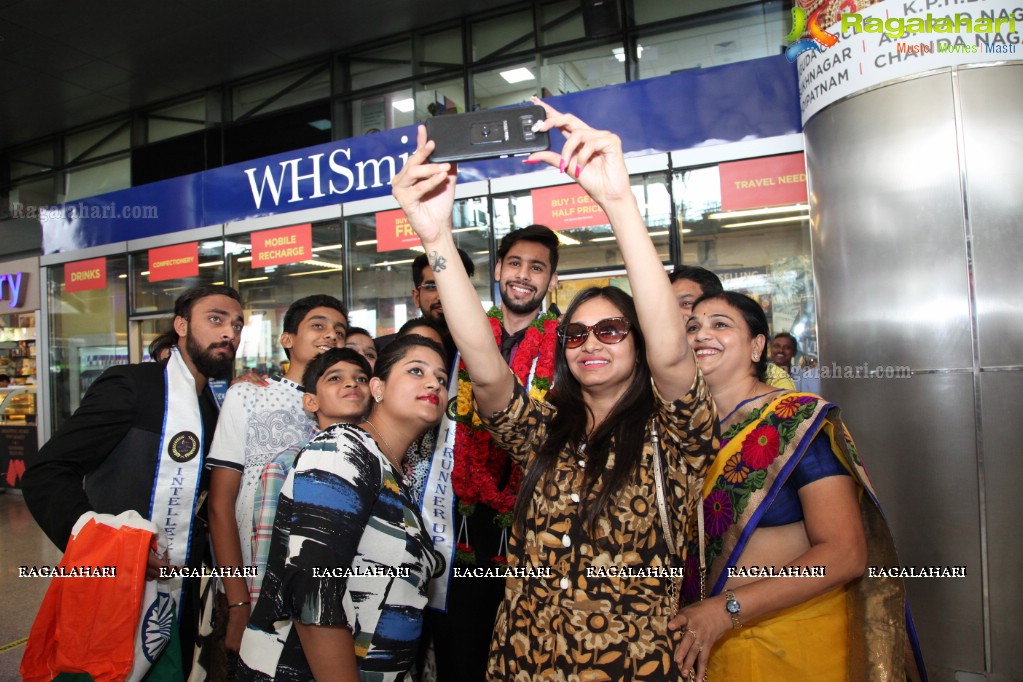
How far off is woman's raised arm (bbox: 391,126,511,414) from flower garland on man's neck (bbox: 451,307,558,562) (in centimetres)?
73

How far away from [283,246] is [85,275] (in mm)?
3735

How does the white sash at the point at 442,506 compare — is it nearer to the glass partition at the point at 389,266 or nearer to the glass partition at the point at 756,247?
the glass partition at the point at 756,247

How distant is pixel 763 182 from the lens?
5.54 metres

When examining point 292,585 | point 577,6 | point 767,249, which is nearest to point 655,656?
point 292,585

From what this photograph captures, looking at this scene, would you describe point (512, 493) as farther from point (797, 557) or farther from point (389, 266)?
point (389, 266)

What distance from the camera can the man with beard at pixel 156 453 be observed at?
2143 mm

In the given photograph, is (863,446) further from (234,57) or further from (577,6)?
(234,57)

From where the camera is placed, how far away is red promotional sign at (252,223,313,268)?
24.6ft

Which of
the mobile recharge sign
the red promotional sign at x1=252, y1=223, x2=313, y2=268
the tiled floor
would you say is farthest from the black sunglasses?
the red promotional sign at x1=252, y1=223, x2=313, y2=268

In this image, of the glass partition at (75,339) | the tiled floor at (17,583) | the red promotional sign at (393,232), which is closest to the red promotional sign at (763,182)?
the red promotional sign at (393,232)

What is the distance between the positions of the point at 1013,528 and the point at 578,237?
442 centimetres

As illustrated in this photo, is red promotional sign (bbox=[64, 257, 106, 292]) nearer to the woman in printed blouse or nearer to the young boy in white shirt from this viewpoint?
the young boy in white shirt

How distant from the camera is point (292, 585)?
4.92 feet

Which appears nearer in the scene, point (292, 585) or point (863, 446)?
point (292, 585)
